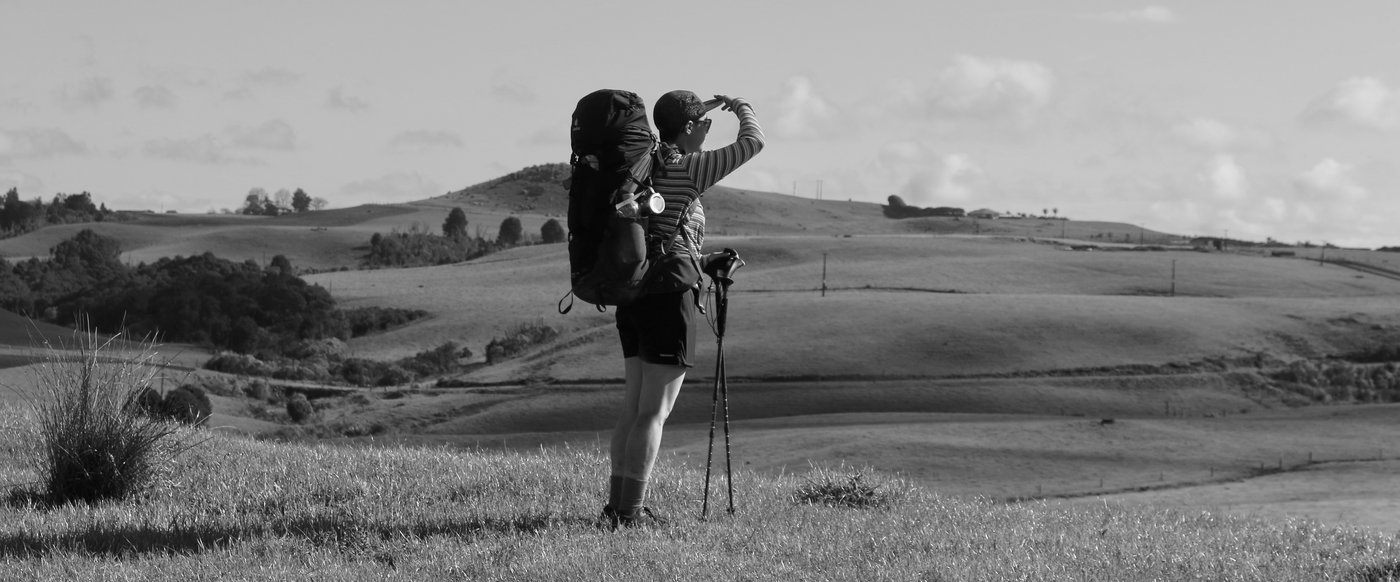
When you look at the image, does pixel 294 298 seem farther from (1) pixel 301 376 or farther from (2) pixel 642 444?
(2) pixel 642 444

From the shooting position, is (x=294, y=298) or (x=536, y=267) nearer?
(x=294, y=298)

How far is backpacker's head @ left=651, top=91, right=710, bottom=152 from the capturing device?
802 centimetres

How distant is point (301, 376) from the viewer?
189 feet

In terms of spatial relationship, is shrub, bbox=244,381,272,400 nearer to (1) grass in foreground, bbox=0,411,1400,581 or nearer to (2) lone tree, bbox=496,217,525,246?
(1) grass in foreground, bbox=0,411,1400,581

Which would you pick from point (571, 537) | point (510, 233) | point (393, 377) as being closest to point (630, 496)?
point (571, 537)

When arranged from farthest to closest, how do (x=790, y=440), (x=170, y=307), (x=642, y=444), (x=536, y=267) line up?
(x=536, y=267) < (x=170, y=307) < (x=790, y=440) < (x=642, y=444)

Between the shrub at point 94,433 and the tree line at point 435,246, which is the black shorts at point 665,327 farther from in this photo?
the tree line at point 435,246

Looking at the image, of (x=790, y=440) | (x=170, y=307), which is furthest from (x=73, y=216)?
(x=790, y=440)

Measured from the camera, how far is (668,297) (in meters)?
7.86

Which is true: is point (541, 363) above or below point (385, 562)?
below

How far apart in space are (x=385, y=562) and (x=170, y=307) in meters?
69.6

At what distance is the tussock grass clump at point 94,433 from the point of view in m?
9.48

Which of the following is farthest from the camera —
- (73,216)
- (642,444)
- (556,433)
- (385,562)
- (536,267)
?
(73,216)

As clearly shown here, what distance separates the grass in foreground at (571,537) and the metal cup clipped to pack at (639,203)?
5.18 feet
